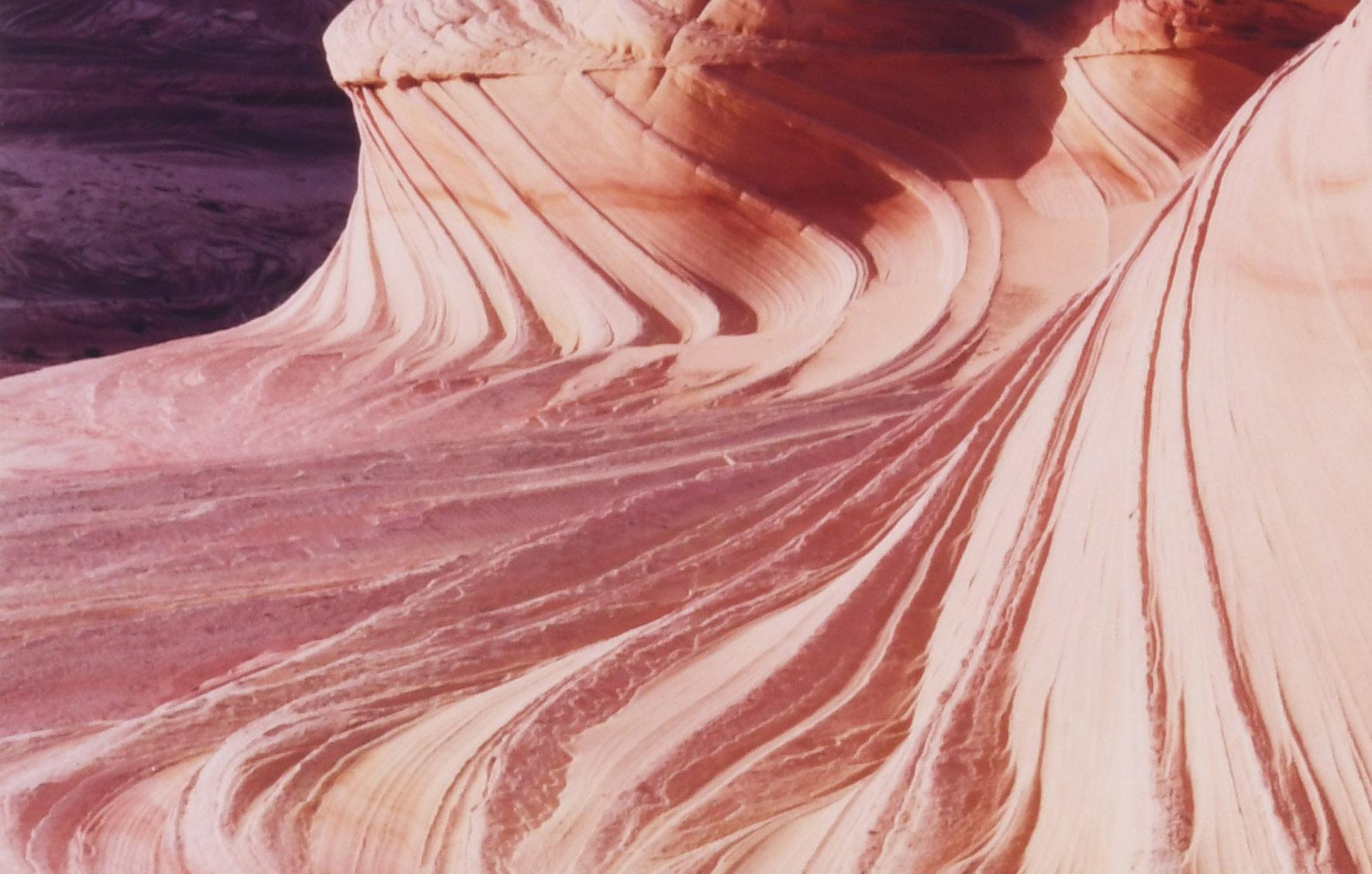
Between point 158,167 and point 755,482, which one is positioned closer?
point 755,482

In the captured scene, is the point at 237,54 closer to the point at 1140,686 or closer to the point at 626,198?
the point at 626,198

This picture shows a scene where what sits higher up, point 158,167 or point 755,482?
point 158,167

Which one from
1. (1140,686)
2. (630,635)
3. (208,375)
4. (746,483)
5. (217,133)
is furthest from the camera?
(217,133)

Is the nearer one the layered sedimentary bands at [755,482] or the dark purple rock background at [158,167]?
the layered sedimentary bands at [755,482]

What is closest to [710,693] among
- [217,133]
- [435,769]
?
[435,769]
